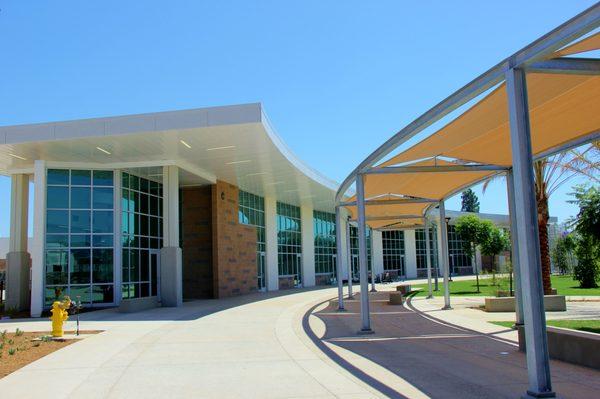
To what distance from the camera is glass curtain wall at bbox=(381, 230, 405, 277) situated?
55406 mm

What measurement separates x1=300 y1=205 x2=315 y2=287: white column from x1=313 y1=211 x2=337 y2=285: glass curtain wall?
53.9 inches

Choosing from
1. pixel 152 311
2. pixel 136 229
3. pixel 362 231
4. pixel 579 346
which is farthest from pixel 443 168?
pixel 136 229

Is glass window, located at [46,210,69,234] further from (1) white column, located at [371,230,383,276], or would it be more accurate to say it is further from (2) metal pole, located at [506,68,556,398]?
(1) white column, located at [371,230,383,276]

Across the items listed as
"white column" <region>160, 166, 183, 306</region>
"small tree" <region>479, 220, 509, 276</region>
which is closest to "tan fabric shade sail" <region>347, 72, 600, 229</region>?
"white column" <region>160, 166, 183, 306</region>

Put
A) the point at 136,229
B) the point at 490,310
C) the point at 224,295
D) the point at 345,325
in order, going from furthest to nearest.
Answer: the point at 224,295 < the point at 136,229 < the point at 490,310 < the point at 345,325

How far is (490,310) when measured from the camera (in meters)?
17.3

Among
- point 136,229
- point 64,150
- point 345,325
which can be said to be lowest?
point 345,325

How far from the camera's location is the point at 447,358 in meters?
9.57

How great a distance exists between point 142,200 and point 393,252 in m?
36.8

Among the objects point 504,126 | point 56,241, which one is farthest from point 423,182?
point 56,241

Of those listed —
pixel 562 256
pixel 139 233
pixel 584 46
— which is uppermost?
pixel 584 46

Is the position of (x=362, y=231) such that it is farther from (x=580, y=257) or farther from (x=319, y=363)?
(x=580, y=257)

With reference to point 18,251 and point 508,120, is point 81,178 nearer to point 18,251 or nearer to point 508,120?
point 18,251

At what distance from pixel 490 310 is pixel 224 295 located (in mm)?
13436
